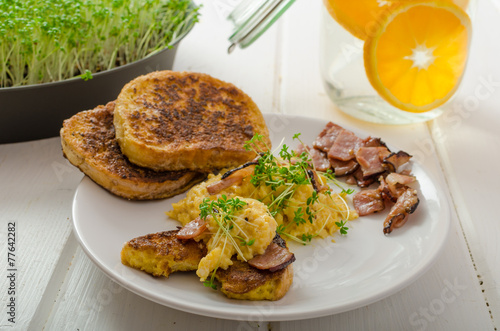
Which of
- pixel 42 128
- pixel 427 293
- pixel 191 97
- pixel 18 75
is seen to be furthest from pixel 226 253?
pixel 18 75

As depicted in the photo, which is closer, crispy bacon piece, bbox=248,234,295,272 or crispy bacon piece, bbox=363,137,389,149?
crispy bacon piece, bbox=248,234,295,272

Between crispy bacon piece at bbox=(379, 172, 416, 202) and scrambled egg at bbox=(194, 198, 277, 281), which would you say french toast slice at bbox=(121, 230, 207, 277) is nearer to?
scrambled egg at bbox=(194, 198, 277, 281)

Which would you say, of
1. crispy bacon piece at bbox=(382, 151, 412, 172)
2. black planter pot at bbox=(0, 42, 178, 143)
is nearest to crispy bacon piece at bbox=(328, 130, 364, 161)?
crispy bacon piece at bbox=(382, 151, 412, 172)

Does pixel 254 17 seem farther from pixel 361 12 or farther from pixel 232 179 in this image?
pixel 232 179

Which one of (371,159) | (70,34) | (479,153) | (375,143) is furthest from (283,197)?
(70,34)

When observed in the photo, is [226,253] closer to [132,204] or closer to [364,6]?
[132,204]

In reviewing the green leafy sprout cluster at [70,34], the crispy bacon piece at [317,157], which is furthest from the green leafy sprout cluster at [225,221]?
the green leafy sprout cluster at [70,34]
